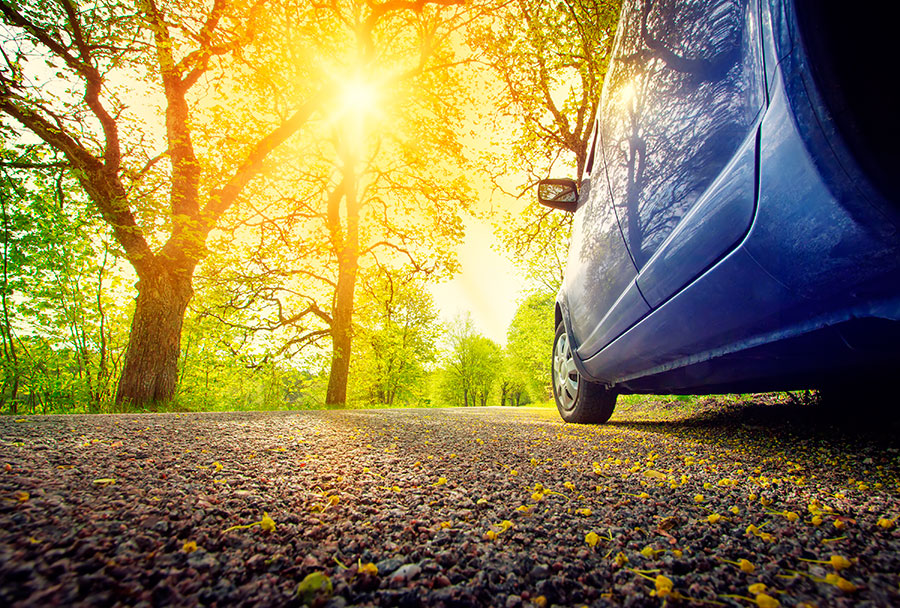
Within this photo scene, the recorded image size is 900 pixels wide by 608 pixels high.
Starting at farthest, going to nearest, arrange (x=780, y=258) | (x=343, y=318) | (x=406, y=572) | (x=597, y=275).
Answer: (x=343, y=318), (x=597, y=275), (x=780, y=258), (x=406, y=572)

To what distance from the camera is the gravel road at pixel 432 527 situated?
2.43 feet

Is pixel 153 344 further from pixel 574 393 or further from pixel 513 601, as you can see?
pixel 513 601

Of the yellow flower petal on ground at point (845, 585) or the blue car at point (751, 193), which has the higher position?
the blue car at point (751, 193)

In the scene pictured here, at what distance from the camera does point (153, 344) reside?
19.8 feet

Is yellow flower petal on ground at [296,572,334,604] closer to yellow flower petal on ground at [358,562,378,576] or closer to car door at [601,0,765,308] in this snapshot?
yellow flower petal on ground at [358,562,378,576]

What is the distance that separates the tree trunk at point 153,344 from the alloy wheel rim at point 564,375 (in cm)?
623

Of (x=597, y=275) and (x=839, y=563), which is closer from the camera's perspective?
(x=839, y=563)

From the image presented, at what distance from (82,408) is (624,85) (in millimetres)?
9596

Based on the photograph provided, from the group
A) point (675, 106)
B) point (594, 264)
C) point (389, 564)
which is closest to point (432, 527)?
point (389, 564)

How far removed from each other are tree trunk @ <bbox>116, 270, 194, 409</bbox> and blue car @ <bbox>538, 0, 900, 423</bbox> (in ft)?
23.1


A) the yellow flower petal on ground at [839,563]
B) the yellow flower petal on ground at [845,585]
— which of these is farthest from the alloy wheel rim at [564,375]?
the yellow flower petal on ground at [845,585]

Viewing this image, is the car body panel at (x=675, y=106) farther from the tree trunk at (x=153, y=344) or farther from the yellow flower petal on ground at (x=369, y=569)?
the tree trunk at (x=153, y=344)

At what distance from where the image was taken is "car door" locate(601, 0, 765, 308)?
1.33 meters

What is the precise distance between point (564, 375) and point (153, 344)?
6604 mm
